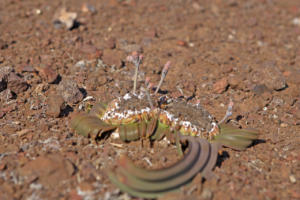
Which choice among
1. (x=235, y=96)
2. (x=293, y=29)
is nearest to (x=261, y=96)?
(x=235, y=96)

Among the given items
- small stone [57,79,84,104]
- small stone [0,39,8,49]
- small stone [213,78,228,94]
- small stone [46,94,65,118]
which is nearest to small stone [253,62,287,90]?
small stone [213,78,228,94]

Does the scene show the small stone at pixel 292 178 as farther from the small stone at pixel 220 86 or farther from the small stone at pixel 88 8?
the small stone at pixel 88 8

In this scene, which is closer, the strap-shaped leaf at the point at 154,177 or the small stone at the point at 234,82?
the strap-shaped leaf at the point at 154,177

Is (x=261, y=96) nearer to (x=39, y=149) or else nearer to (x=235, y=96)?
(x=235, y=96)

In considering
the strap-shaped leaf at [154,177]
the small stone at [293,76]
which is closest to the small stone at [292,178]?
the strap-shaped leaf at [154,177]

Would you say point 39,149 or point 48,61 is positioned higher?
point 48,61

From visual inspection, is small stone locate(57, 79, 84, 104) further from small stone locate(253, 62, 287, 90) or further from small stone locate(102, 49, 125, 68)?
small stone locate(253, 62, 287, 90)
